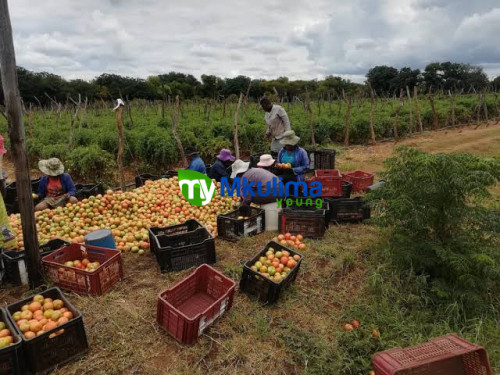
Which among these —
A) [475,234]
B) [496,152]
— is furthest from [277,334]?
[496,152]

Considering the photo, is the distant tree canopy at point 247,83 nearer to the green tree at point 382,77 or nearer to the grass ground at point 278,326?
the green tree at point 382,77

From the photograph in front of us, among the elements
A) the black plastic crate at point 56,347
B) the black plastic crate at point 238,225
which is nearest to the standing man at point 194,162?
the black plastic crate at point 238,225

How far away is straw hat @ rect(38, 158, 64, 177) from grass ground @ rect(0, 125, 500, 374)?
8.99ft

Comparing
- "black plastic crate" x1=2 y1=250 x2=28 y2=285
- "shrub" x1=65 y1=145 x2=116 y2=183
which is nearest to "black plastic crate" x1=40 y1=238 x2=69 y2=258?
"black plastic crate" x1=2 y1=250 x2=28 y2=285

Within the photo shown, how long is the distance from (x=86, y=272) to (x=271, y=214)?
2.93 meters

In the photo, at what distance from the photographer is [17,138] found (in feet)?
10.8

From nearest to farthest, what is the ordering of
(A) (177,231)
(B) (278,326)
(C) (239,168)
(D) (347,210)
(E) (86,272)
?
(B) (278,326), (E) (86,272), (A) (177,231), (D) (347,210), (C) (239,168)

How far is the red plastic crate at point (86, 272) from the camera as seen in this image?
12.3 ft

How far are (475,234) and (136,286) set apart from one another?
410 cm

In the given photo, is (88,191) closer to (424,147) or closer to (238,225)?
(238,225)

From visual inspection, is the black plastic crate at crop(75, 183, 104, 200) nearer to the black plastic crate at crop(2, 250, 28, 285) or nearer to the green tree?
the black plastic crate at crop(2, 250, 28, 285)

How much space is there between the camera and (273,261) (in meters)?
4.19

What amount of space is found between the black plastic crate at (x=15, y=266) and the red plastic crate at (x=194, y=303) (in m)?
1.82

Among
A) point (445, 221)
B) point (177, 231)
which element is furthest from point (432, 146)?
point (177, 231)
